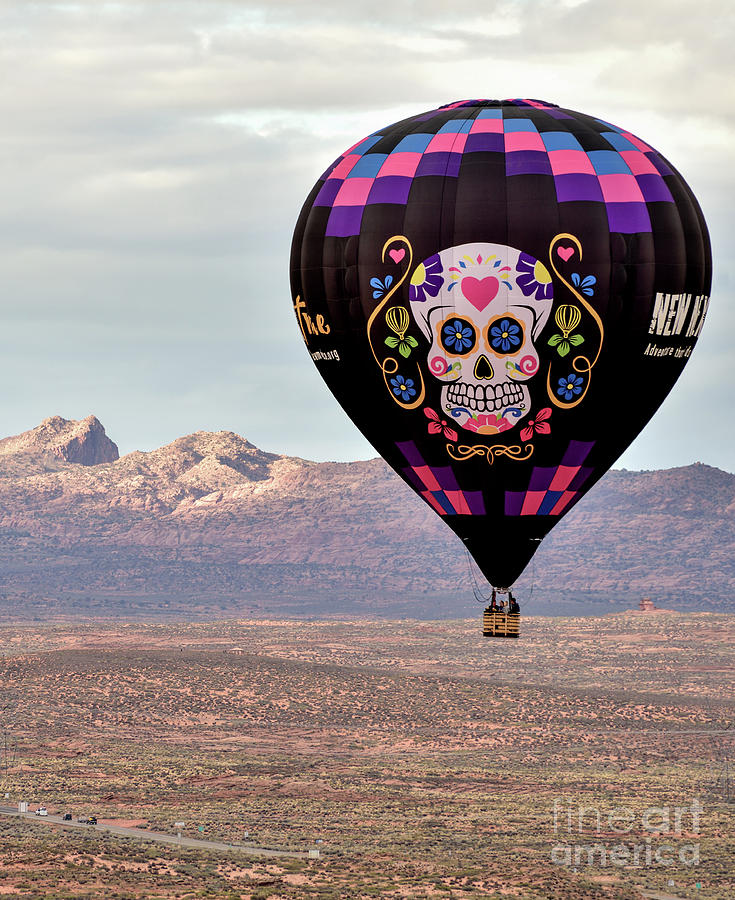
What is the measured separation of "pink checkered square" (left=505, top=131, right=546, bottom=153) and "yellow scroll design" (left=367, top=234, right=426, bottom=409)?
14.1 feet

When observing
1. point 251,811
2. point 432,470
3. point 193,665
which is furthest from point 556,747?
point 432,470

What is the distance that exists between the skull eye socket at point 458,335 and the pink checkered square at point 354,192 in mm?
4920

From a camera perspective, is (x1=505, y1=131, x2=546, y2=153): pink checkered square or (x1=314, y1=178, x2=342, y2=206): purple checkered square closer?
(x1=505, y1=131, x2=546, y2=153): pink checkered square

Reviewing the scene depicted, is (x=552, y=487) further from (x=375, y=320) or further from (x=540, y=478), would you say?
(x=375, y=320)

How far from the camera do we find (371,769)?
98562mm

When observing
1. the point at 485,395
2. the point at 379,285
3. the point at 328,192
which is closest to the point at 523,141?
the point at 379,285

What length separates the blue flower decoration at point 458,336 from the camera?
156 feet

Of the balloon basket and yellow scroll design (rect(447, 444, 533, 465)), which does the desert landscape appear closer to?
the balloon basket

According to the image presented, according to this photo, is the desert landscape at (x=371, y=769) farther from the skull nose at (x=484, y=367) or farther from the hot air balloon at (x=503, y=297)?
the skull nose at (x=484, y=367)

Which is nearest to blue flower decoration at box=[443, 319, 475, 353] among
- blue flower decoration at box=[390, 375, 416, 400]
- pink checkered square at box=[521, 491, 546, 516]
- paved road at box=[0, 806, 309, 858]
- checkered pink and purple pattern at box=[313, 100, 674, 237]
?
blue flower decoration at box=[390, 375, 416, 400]

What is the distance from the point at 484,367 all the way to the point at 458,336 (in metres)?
1.20

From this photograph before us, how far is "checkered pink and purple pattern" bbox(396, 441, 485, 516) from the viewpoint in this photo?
163 ft

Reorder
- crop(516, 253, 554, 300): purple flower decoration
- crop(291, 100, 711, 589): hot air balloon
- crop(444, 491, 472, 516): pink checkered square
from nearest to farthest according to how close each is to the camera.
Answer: crop(516, 253, 554, 300): purple flower decoration → crop(291, 100, 711, 589): hot air balloon → crop(444, 491, 472, 516): pink checkered square

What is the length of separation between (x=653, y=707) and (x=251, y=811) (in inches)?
1952
